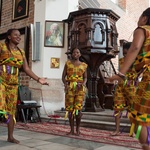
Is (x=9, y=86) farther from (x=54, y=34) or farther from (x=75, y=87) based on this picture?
(x=54, y=34)

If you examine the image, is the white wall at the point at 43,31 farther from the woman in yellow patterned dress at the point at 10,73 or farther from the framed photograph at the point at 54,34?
the woman in yellow patterned dress at the point at 10,73

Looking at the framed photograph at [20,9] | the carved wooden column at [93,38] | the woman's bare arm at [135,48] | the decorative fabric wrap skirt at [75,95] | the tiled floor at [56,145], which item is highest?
the framed photograph at [20,9]

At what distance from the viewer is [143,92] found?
1.65 meters

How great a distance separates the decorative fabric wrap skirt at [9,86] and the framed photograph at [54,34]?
3.66m

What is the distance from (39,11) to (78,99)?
4004 millimetres

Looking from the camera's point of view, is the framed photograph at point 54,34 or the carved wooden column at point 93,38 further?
the framed photograph at point 54,34

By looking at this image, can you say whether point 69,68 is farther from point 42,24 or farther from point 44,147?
point 42,24

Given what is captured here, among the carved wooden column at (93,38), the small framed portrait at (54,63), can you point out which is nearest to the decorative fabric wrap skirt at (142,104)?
the carved wooden column at (93,38)

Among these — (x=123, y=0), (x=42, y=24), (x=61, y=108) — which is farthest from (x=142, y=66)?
(x=123, y=0)

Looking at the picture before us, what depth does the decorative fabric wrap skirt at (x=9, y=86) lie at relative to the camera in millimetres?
3227

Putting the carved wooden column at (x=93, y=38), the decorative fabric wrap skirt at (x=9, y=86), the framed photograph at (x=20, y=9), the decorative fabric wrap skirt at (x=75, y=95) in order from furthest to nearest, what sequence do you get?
the framed photograph at (x=20, y=9) → the carved wooden column at (x=93, y=38) → the decorative fabric wrap skirt at (x=75, y=95) → the decorative fabric wrap skirt at (x=9, y=86)

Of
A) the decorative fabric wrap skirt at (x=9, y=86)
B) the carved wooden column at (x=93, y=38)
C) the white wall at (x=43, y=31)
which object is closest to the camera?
the decorative fabric wrap skirt at (x=9, y=86)

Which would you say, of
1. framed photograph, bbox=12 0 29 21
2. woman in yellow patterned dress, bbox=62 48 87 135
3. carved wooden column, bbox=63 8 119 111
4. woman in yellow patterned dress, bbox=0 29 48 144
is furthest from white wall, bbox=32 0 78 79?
woman in yellow patterned dress, bbox=0 29 48 144

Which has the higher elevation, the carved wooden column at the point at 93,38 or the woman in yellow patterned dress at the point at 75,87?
the carved wooden column at the point at 93,38
